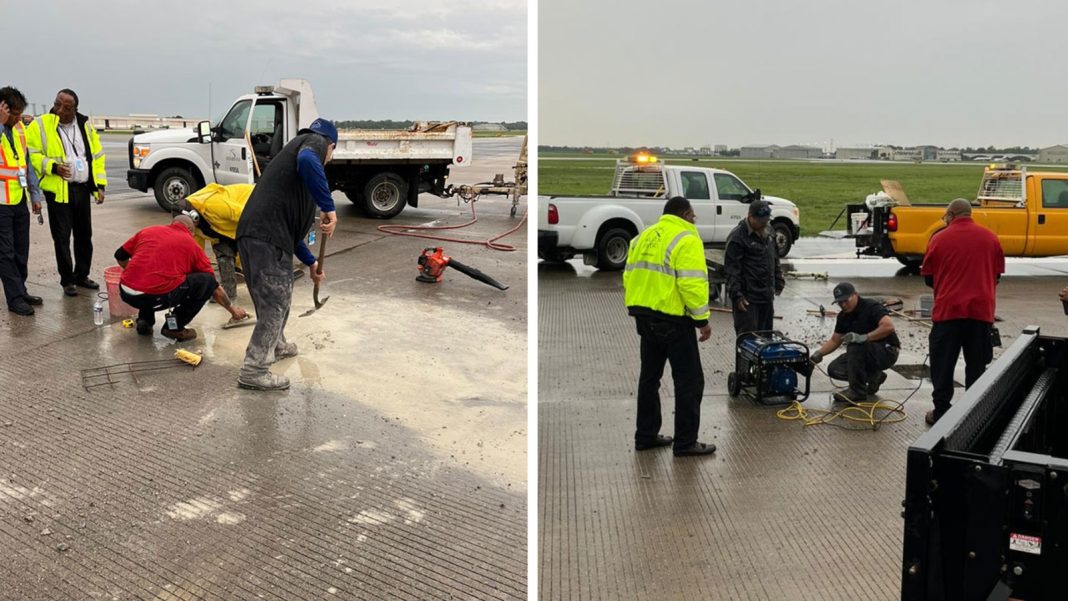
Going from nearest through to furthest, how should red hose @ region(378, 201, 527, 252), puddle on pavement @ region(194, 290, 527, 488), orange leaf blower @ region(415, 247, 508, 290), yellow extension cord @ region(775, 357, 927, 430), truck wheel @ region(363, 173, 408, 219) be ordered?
puddle on pavement @ region(194, 290, 527, 488) → yellow extension cord @ region(775, 357, 927, 430) → orange leaf blower @ region(415, 247, 508, 290) → red hose @ region(378, 201, 527, 252) → truck wheel @ region(363, 173, 408, 219)

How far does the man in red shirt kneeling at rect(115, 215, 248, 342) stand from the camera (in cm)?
634

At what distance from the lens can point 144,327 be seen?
21.8 feet

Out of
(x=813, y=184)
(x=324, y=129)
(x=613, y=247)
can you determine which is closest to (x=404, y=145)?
(x=613, y=247)

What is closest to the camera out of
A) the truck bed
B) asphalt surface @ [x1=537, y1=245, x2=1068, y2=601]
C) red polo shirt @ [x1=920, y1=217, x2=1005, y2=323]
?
asphalt surface @ [x1=537, y1=245, x2=1068, y2=601]

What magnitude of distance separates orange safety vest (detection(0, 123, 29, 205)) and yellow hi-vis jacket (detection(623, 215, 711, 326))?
4.92 meters

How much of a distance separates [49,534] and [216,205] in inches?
172

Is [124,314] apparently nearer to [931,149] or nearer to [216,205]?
[216,205]

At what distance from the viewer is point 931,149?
64.3 m

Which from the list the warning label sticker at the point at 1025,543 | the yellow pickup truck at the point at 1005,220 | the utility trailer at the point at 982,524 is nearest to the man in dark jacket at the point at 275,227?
the utility trailer at the point at 982,524

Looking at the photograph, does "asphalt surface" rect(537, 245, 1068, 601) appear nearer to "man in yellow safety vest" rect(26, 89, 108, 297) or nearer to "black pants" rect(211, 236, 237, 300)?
"black pants" rect(211, 236, 237, 300)

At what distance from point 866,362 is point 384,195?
30.1 ft

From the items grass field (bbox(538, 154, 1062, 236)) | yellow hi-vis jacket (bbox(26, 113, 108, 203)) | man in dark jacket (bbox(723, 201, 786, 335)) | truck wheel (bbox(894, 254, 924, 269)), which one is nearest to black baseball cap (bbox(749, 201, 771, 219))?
man in dark jacket (bbox(723, 201, 786, 335))

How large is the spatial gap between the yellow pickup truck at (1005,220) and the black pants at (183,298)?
954 cm

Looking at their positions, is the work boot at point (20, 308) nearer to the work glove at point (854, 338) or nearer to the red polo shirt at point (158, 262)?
the red polo shirt at point (158, 262)
